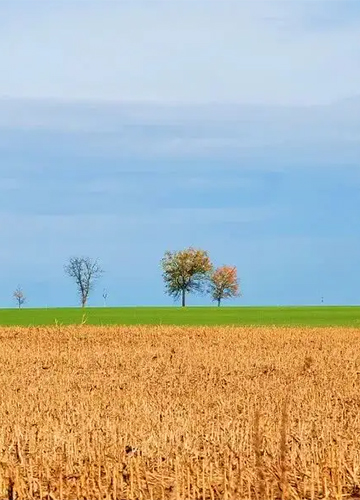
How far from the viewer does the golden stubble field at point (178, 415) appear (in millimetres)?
10508

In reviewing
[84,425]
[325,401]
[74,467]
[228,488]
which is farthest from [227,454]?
[325,401]

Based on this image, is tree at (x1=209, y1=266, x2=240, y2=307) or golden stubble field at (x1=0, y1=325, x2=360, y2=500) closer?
golden stubble field at (x1=0, y1=325, x2=360, y2=500)

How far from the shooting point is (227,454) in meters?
12.9

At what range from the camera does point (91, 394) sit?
21953 millimetres

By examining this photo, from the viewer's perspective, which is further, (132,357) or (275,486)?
(132,357)

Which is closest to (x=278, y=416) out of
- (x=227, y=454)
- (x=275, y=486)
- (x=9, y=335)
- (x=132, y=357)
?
(x=227, y=454)

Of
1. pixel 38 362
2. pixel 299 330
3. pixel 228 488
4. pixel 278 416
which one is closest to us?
pixel 228 488

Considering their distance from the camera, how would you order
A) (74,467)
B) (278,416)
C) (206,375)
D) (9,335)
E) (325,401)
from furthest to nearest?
(9,335), (206,375), (325,401), (278,416), (74,467)

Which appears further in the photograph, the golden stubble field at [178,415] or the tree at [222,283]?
the tree at [222,283]

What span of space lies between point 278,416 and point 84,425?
12.0 feet

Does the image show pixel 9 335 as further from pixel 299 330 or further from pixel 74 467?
pixel 74 467

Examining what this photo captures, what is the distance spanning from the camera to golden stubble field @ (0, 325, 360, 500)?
1051 cm

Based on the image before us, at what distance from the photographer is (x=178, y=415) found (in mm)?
18156

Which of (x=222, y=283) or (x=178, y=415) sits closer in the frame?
(x=178, y=415)
